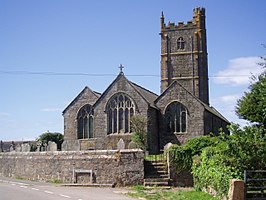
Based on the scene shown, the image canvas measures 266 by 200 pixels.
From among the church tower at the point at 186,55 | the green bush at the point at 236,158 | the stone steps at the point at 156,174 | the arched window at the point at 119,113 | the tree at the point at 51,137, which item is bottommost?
the stone steps at the point at 156,174

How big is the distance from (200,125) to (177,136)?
2677 mm

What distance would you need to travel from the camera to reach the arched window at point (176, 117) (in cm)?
4169

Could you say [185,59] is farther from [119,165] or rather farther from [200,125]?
[119,165]

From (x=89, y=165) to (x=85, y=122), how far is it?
62.6 feet

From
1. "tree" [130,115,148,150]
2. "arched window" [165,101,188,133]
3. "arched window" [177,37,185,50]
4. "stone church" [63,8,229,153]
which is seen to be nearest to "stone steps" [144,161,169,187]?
"stone church" [63,8,229,153]

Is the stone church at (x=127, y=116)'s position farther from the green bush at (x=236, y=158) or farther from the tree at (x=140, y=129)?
the green bush at (x=236, y=158)

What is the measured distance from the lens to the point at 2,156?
35.9 metres

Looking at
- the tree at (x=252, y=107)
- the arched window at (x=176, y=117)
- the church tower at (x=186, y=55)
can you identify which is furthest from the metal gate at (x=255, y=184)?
the church tower at (x=186, y=55)

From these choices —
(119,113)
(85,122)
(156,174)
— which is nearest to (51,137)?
(85,122)

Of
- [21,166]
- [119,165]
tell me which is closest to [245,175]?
[119,165]

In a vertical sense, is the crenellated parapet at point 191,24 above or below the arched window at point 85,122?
above

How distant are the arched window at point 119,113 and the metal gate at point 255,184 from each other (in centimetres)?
2591

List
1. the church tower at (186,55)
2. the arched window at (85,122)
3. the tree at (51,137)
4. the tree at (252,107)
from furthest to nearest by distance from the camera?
the church tower at (186,55)
the tree at (51,137)
the arched window at (85,122)
the tree at (252,107)

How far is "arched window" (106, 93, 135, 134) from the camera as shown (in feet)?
137
